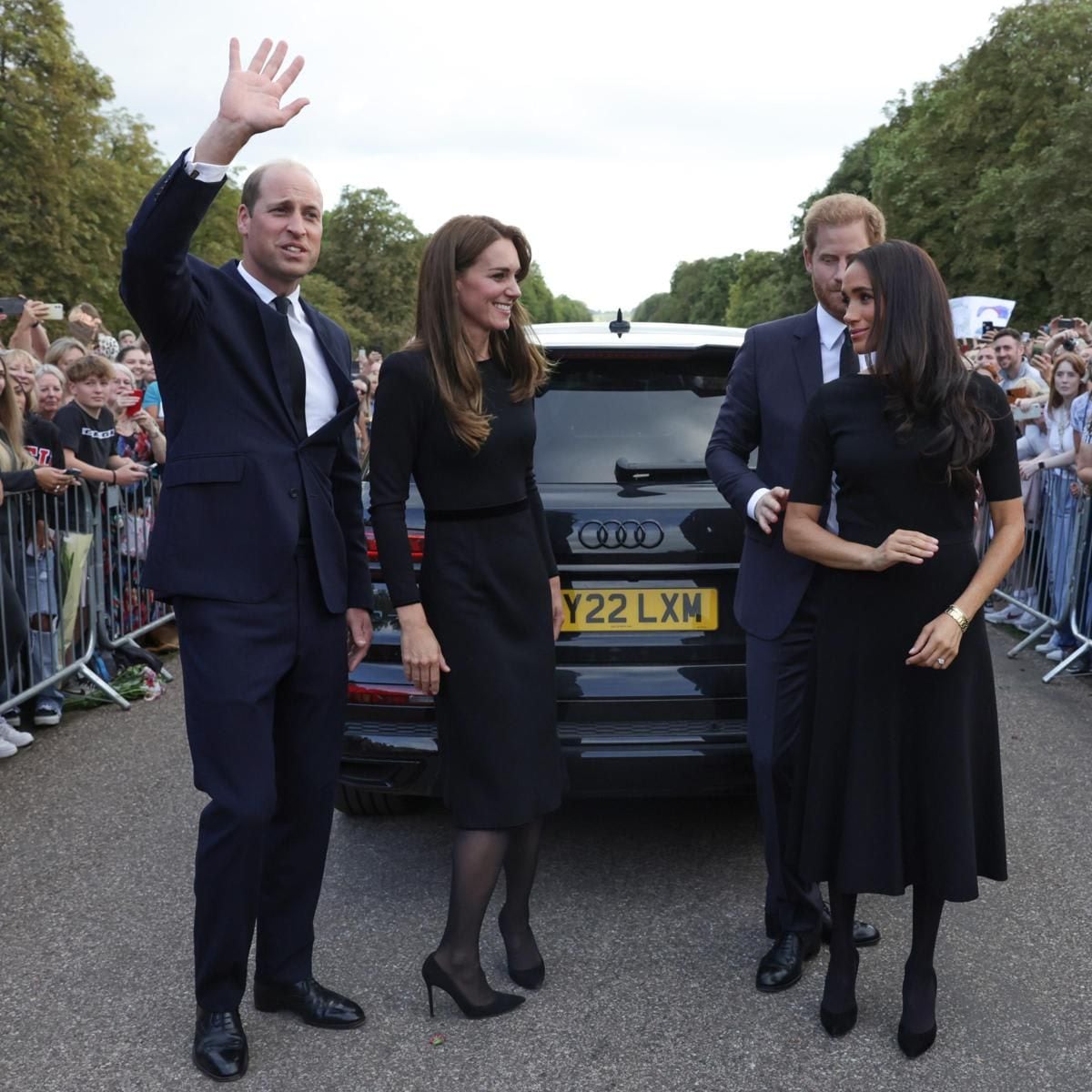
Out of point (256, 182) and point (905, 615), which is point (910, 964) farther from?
point (256, 182)

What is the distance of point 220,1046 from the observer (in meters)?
3.38

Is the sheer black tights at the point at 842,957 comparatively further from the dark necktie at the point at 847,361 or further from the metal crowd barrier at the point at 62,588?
the metal crowd barrier at the point at 62,588

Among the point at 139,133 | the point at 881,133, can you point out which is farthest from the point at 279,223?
the point at 881,133

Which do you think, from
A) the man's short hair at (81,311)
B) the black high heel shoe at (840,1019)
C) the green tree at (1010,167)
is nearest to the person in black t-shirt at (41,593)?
the black high heel shoe at (840,1019)

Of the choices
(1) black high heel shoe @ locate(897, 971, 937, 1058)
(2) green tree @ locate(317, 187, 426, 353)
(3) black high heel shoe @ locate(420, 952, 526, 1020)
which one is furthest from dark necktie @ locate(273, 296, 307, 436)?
(2) green tree @ locate(317, 187, 426, 353)

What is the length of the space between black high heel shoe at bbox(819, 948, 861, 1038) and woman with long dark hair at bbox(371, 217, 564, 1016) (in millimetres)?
817

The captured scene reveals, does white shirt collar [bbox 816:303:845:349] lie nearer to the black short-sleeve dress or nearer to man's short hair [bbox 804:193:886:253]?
man's short hair [bbox 804:193:886:253]

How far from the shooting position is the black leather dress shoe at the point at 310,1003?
142 inches

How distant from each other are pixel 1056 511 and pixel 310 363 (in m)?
6.75

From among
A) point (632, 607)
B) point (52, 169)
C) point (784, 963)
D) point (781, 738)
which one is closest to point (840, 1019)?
point (784, 963)

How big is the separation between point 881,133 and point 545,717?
64284 millimetres

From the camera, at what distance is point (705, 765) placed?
425 cm

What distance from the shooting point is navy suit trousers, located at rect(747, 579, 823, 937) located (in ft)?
12.7

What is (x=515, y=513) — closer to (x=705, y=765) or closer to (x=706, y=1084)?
(x=705, y=765)
